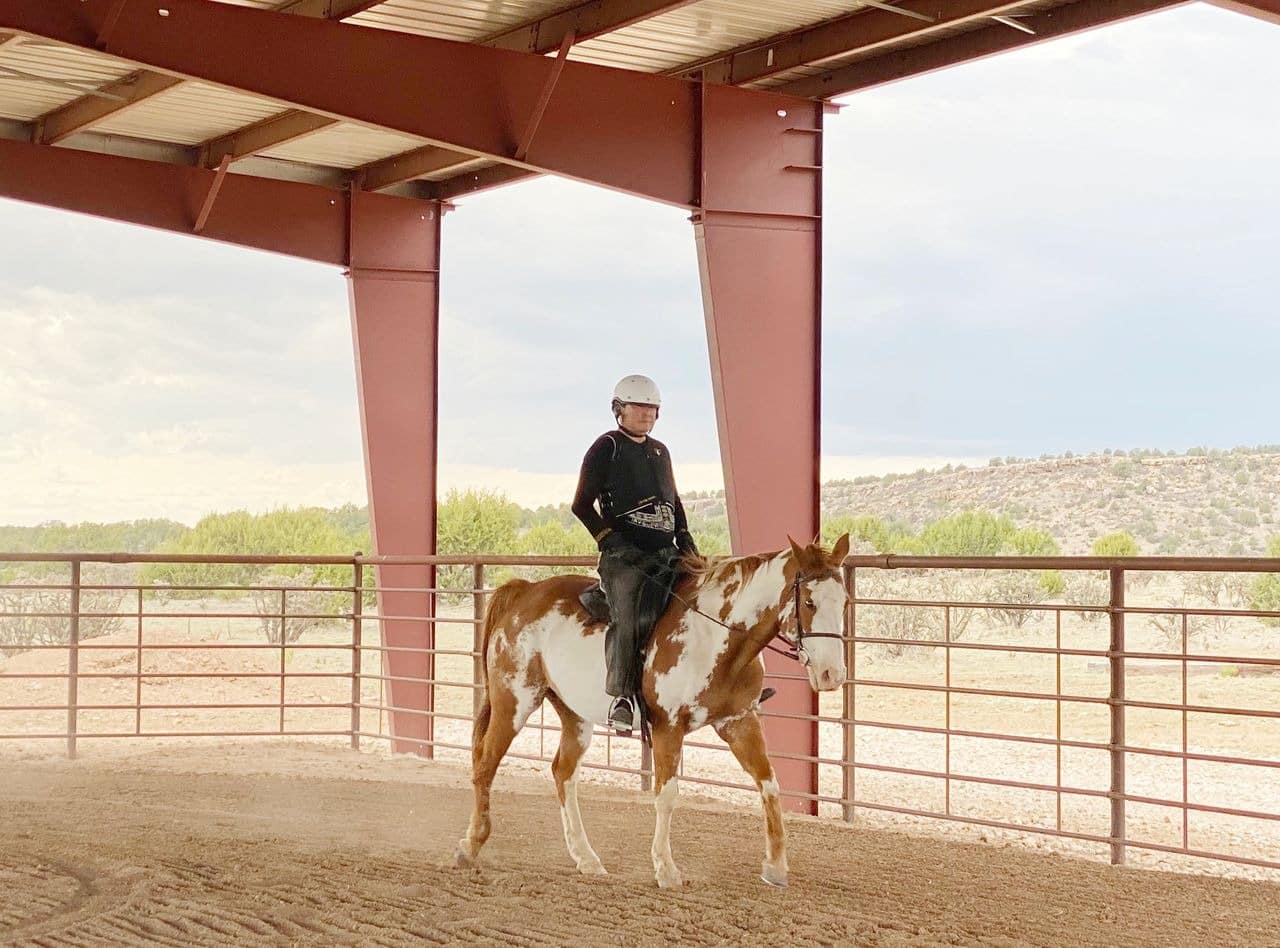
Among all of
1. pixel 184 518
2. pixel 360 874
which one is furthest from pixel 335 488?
pixel 360 874

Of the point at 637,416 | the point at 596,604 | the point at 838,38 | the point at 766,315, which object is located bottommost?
the point at 596,604

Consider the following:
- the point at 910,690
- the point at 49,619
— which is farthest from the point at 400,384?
the point at 49,619

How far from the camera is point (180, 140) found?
12.9 m

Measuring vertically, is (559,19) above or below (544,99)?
above

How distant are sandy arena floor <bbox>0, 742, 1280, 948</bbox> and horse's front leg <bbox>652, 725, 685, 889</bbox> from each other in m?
0.09

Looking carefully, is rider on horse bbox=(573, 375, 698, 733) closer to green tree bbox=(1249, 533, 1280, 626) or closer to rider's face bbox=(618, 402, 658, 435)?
rider's face bbox=(618, 402, 658, 435)

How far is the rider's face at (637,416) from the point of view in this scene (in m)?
6.38

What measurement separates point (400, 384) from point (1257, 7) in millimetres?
8680

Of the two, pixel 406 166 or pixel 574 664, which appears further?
pixel 406 166

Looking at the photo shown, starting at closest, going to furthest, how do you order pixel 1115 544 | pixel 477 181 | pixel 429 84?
pixel 429 84 → pixel 477 181 → pixel 1115 544

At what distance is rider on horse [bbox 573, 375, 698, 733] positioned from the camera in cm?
611

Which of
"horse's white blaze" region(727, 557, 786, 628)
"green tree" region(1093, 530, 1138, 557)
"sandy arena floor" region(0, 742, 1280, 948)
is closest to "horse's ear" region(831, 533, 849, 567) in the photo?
"horse's white blaze" region(727, 557, 786, 628)

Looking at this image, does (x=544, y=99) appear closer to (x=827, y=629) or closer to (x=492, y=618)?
(x=492, y=618)

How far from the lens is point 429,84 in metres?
9.70
